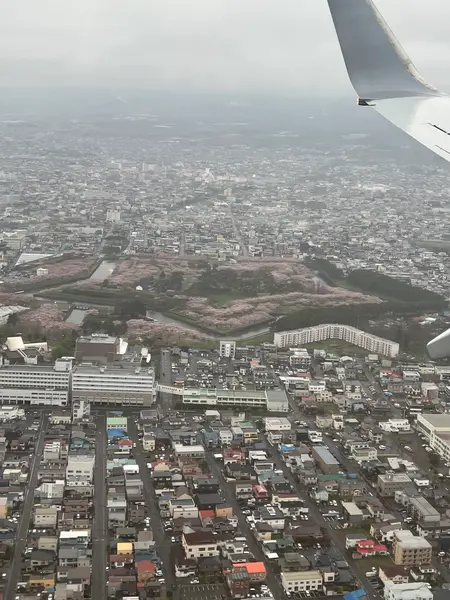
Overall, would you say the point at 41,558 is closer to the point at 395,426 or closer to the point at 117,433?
the point at 117,433

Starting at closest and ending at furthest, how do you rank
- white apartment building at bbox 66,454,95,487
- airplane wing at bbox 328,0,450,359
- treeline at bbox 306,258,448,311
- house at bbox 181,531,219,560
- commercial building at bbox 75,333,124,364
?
airplane wing at bbox 328,0,450,359
house at bbox 181,531,219,560
white apartment building at bbox 66,454,95,487
commercial building at bbox 75,333,124,364
treeline at bbox 306,258,448,311

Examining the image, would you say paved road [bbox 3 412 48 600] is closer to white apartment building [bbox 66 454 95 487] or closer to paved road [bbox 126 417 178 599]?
white apartment building [bbox 66 454 95 487]

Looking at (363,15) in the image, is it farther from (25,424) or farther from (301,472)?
(25,424)

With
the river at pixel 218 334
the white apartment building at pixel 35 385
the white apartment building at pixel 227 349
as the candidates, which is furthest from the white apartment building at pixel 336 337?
the white apartment building at pixel 35 385

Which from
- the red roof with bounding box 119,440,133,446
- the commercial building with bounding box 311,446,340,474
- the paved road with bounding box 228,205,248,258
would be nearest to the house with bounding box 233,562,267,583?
the commercial building with bounding box 311,446,340,474

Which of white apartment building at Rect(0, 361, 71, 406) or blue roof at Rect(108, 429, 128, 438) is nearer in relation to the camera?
blue roof at Rect(108, 429, 128, 438)

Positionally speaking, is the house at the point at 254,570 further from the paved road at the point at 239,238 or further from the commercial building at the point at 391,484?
the paved road at the point at 239,238

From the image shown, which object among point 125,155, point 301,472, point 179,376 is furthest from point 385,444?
point 125,155

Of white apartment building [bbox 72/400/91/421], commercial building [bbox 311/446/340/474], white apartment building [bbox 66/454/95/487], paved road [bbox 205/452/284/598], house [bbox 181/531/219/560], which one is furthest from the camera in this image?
white apartment building [bbox 72/400/91/421]

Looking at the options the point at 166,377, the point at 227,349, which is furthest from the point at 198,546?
the point at 227,349
